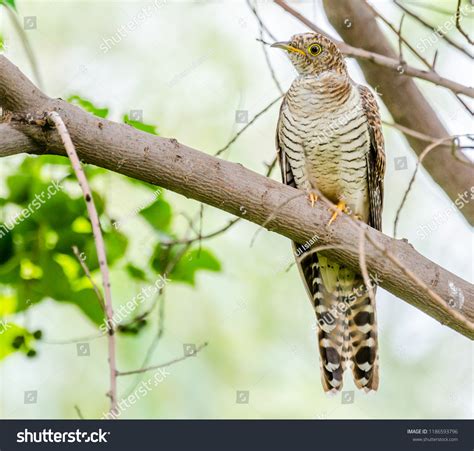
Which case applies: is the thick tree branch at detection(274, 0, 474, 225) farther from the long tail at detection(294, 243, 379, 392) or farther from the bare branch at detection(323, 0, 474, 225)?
the long tail at detection(294, 243, 379, 392)

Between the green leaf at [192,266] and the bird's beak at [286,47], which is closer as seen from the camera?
the green leaf at [192,266]

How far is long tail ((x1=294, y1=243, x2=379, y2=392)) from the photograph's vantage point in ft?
12.1

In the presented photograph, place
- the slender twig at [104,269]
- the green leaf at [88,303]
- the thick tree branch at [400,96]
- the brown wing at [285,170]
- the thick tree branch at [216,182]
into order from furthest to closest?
the brown wing at [285,170]
the thick tree branch at [400,96]
the green leaf at [88,303]
the thick tree branch at [216,182]
the slender twig at [104,269]

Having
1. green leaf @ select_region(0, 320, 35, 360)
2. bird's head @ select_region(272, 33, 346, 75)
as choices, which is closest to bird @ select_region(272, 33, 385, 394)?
bird's head @ select_region(272, 33, 346, 75)

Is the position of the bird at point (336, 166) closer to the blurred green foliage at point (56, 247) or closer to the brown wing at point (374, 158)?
the brown wing at point (374, 158)

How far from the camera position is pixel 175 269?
9.50ft

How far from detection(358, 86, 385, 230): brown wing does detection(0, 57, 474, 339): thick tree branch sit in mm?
958

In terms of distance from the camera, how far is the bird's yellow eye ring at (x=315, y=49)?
3723mm

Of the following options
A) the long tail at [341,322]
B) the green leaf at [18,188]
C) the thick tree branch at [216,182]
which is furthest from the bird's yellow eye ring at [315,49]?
the green leaf at [18,188]

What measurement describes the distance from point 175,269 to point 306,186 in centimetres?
109

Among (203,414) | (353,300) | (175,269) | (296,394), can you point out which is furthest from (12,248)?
(296,394)

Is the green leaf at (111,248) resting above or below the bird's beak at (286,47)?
below

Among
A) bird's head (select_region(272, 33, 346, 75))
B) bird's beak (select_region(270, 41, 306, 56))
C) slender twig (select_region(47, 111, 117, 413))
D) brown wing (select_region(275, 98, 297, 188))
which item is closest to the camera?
slender twig (select_region(47, 111, 117, 413))

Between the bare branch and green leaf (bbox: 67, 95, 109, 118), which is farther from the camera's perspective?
the bare branch
